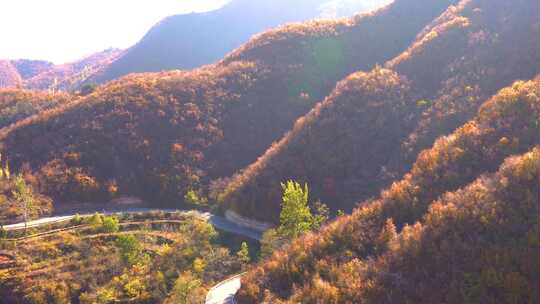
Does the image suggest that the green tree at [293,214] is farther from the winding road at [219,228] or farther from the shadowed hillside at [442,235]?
the winding road at [219,228]

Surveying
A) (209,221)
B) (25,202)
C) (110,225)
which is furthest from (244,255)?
(25,202)

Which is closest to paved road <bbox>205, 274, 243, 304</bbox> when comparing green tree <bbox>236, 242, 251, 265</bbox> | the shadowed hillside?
green tree <bbox>236, 242, 251, 265</bbox>

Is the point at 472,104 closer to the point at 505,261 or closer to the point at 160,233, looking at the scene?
the point at 505,261

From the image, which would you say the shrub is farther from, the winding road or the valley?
the winding road

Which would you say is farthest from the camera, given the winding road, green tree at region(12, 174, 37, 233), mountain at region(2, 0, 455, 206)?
mountain at region(2, 0, 455, 206)

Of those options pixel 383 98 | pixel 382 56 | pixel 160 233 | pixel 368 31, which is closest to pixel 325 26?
pixel 368 31

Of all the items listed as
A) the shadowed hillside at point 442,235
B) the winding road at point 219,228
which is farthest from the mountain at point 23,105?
the shadowed hillside at point 442,235
